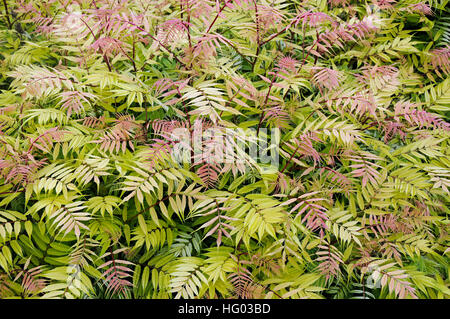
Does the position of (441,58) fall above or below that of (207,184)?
above

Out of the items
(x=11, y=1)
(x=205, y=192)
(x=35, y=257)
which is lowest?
(x=35, y=257)

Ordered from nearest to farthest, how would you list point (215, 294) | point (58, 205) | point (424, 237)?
point (58, 205), point (215, 294), point (424, 237)

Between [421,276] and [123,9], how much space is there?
93.3 inches

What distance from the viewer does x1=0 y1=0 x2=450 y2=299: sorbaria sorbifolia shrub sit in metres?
1.95

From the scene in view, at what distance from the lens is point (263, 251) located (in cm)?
209

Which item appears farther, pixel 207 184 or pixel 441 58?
pixel 441 58

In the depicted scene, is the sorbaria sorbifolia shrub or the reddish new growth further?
the reddish new growth

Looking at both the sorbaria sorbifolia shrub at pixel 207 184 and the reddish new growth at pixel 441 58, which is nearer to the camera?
the sorbaria sorbifolia shrub at pixel 207 184

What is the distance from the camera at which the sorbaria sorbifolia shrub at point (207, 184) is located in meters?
1.95

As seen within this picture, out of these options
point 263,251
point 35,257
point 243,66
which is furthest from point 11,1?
point 263,251

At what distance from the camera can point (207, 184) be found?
80.0 inches

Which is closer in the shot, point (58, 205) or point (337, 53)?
point (58, 205)

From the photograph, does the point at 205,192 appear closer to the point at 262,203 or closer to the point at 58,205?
the point at 262,203

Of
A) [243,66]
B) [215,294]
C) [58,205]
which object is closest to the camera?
[58,205]
